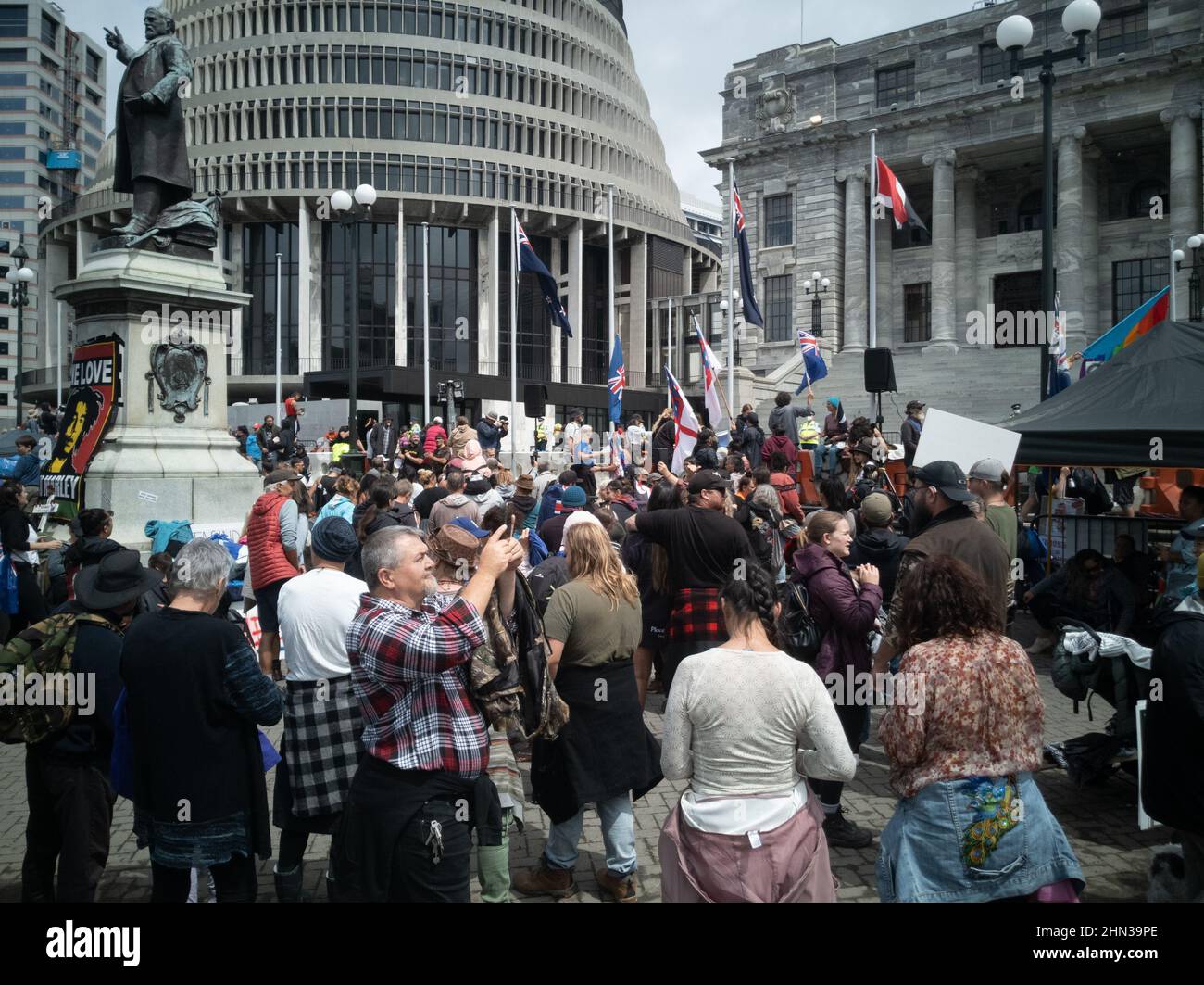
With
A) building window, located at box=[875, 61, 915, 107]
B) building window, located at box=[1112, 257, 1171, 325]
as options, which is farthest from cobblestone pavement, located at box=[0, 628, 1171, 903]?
building window, located at box=[875, 61, 915, 107]

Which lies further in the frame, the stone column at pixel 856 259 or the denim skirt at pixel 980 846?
the stone column at pixel 856 259

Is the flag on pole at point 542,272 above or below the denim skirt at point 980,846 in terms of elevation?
above

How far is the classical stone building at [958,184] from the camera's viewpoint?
38.9 meters

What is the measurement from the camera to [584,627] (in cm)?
508

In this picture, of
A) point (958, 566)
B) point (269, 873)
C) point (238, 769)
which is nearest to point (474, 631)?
point (238, 769)

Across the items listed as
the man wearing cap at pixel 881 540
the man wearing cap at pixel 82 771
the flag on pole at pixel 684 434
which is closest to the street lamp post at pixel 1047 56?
the flag on pole at pixel 684 434

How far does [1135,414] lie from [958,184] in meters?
41.8

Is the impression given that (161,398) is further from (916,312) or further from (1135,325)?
(916,312)

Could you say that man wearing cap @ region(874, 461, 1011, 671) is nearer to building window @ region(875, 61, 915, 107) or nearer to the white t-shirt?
the white t-shirt

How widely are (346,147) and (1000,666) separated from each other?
60.5 m

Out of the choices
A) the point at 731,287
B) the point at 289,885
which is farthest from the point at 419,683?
the point at 731,287

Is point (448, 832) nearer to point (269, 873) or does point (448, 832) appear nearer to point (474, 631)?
point (474, 631)

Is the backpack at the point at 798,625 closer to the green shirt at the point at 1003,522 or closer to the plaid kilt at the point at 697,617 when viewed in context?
the plaid kilt at the point at 697,617

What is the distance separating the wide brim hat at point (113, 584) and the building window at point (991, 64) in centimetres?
4940
